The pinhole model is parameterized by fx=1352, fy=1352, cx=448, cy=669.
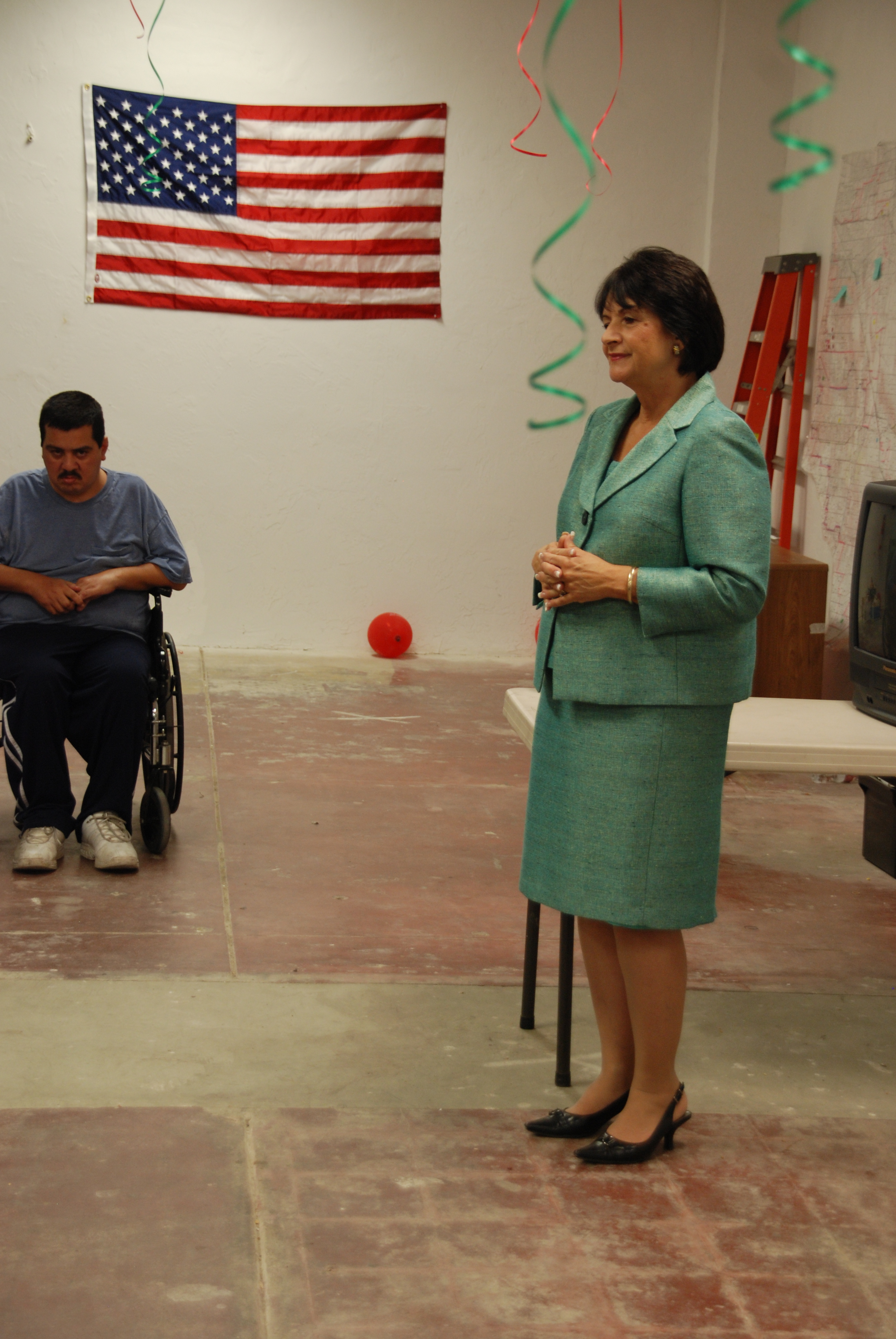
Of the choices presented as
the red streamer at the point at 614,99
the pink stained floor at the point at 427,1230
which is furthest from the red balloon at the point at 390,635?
Answer: the pink stained floor at the point at 427,1230

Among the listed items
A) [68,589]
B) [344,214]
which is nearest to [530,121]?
[344,214]

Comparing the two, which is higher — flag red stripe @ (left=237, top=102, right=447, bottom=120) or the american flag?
Answer: flag red stripe @ (left=237, top=102, right=447, bottom=120)

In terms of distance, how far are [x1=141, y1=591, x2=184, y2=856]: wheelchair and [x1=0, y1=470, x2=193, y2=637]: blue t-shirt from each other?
0.08 m

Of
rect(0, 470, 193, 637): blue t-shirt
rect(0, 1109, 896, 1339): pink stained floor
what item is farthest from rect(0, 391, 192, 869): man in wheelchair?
rect(0, 1109, 896, 1339): pink stained floor

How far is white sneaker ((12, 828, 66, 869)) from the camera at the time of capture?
3445mm

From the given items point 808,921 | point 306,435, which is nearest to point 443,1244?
point 808,921

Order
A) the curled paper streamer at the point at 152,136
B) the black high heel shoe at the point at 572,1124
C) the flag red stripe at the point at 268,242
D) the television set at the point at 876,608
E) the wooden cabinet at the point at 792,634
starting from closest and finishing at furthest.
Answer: the black high heel shoe at the point at 572,1124 → the television set at the point at 876,608 → the wooden cabinet at the point at 792,634 → the curled paper streamer at the point at 152,136 → the flag red stripe at the point at 268,242

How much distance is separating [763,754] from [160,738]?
1.76m

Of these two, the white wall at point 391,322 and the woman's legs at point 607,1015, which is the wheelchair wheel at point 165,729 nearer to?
the woman's legs at point 607,1015

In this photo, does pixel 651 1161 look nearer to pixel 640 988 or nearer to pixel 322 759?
pixel 640 988

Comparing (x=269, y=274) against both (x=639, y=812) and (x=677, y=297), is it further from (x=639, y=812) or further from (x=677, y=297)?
(x=639, y=812)

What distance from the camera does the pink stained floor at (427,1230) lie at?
1.80 meters

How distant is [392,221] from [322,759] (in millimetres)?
2939

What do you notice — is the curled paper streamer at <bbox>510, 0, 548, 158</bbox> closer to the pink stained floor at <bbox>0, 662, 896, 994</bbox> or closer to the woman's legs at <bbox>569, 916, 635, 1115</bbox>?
the pink stained floor at <bbox>0, 662, 896, 994</bbox>
